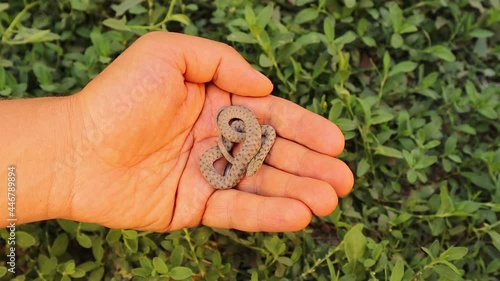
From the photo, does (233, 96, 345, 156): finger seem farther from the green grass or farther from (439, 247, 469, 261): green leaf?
(439, 247, 469, 261): green leaf

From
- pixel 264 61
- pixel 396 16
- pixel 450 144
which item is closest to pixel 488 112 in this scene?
pixel 450 144

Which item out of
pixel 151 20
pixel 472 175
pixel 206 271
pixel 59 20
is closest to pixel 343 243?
pixel 206 271

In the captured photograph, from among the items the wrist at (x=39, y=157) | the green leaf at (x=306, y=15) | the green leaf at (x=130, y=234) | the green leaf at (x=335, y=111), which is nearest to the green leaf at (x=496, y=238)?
the green leaf at (x=335, y=111)

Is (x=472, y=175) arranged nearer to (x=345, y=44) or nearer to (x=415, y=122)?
(x=415, y=122)

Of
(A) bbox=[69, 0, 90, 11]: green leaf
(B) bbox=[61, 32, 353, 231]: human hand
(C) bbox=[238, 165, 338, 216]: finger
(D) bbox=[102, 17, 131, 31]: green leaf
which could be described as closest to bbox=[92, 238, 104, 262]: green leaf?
(B) bbox=[61, 32, 353, 231]: human hand

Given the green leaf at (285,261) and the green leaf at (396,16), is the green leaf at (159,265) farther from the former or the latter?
the green leaf at (396,16)
